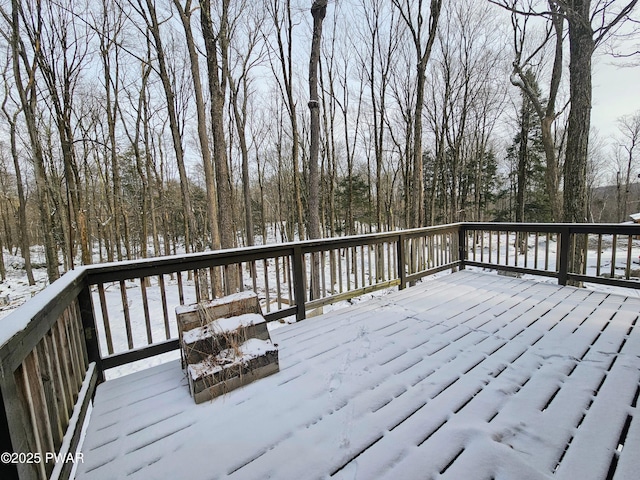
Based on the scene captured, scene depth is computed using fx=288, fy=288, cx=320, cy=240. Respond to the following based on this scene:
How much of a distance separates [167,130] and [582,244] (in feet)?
54.9

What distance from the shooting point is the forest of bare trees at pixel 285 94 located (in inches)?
249

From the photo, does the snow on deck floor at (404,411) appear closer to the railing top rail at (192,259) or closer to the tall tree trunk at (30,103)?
the railing top rail at (192,259)

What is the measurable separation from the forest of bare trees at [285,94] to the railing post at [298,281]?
11.5 feet

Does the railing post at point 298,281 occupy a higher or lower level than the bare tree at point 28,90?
lower

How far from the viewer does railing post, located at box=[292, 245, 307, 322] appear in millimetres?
3293

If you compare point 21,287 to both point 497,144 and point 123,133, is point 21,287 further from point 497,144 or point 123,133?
point 497,144

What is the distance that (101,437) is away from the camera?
1617 mm

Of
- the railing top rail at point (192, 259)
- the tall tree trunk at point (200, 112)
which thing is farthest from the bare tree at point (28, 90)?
the railing top rail at point (192, 259)

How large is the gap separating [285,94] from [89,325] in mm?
12647

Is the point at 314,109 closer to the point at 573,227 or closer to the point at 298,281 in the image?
the point at 298,281

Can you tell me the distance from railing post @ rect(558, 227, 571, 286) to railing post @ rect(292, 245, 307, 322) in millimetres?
3584

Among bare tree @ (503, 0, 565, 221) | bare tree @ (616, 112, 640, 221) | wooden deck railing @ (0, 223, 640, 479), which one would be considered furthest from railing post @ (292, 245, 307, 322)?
bare tree @ (616, 112, 640, 221)

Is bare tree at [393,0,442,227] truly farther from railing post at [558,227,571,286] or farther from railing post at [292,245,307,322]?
railing post at [292,245,307,322]

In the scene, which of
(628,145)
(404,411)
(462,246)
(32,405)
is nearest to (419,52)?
(462,246)
